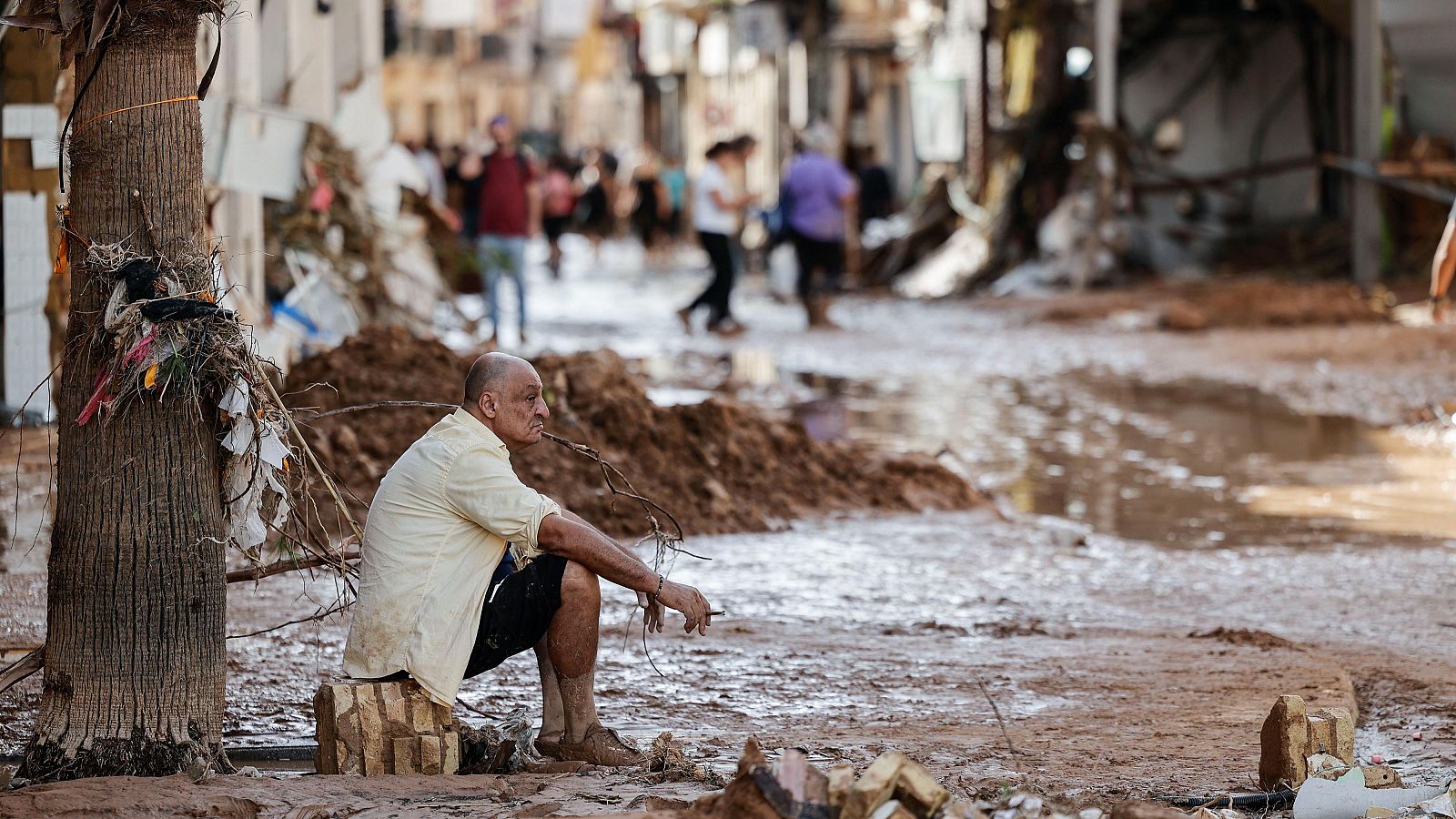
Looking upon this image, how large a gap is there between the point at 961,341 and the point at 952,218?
28.6ft

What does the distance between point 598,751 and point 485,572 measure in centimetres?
54

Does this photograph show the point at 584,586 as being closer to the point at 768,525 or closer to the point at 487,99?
the point at 768,525

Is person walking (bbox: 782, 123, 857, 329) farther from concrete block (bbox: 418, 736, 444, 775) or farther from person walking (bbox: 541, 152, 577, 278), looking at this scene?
concrete block (bbox: 418, 736, 444, 775)

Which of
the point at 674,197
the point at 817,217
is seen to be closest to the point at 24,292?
the point at 817,217

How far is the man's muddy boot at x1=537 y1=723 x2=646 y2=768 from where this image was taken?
475 cm

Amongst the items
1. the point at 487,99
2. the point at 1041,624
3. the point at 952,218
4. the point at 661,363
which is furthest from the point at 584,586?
the point at 487,99

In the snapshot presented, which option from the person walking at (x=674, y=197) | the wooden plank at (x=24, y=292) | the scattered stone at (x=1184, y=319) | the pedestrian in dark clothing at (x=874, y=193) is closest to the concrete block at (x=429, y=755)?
the wooden plank at (x=24, y=292)

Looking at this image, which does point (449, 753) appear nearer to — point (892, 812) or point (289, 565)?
point (289, 565)

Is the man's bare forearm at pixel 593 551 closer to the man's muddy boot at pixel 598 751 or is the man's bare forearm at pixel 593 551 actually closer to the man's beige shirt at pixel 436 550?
the man's beige shirt at pixel 436 550

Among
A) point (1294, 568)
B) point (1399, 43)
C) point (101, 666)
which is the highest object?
point (1399, 43)

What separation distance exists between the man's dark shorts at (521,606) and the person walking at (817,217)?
14.1 meters

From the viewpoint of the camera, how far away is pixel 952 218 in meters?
25.9

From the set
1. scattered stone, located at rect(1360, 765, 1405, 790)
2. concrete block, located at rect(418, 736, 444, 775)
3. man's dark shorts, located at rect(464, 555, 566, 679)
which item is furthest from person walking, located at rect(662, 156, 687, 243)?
scattered stone, located at rect(1360, 765, 1405, 790)

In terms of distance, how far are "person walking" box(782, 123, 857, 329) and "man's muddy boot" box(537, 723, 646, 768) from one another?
14.1 meters
